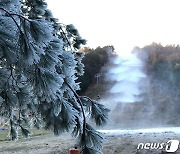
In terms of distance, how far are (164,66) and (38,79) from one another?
19994mm

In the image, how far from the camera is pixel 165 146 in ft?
22.7

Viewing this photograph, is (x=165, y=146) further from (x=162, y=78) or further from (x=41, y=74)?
(x=162, y=78)

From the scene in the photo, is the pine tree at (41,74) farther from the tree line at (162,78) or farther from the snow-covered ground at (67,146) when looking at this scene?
the tree line at (162,78)

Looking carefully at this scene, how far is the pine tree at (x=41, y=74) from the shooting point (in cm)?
129

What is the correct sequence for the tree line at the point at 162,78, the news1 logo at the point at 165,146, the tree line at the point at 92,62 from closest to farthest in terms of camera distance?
the news1 logo at the point at 165,146
the tree line at the point at 162,78
the tree line at the point at 92,62

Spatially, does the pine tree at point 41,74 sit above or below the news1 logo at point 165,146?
above

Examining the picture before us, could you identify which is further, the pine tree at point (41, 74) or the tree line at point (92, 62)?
the tree line at point (92, 62)

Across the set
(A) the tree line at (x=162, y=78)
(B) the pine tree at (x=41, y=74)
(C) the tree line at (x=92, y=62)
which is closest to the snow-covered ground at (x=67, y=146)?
(B) the pine tree at (x=41, y=74)

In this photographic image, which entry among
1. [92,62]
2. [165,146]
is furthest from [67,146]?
[92,62]

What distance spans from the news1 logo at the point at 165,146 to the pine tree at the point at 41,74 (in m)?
4.96

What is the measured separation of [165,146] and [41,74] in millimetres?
6023

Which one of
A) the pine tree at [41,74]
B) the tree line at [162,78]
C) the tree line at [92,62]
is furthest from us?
the tree line at [92,62]

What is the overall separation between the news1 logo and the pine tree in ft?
16.3

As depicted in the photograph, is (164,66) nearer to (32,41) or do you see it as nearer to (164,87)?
(164,87)
